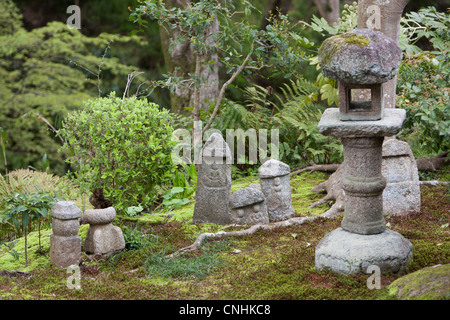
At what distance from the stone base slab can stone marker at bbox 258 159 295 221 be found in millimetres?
1622

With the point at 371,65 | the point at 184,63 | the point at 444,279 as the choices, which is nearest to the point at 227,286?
the point at 444,279

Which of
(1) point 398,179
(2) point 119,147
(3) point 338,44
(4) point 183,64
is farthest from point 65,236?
→ (4) point 183,64

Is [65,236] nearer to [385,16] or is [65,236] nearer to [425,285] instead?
[425,285]

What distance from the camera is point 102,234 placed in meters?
5.08

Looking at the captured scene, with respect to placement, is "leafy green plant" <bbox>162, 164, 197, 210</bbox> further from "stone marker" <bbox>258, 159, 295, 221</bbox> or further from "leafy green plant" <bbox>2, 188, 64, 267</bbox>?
"leafy green plant" <bbox>2, 188, 64, 267</bbox>

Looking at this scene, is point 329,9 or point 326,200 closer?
point 326,200

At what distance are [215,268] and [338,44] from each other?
2221 mm

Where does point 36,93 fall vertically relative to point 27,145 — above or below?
above

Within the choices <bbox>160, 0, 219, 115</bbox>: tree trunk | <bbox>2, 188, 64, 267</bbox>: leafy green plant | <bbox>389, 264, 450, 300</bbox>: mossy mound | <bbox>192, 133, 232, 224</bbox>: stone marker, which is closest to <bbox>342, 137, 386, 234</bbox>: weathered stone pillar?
<bbox>389, 264, 450, 300</bbox>: mossy mound

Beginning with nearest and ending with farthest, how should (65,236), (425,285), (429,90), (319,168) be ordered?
(425,285)
(65,236)
(429,90)
(319,168)

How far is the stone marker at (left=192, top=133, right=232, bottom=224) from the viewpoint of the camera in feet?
19.2

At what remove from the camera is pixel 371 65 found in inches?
159
